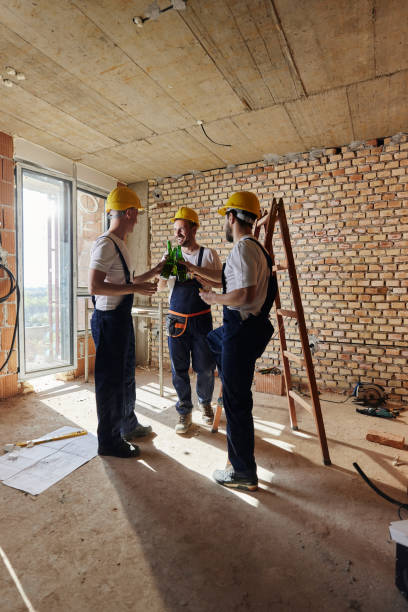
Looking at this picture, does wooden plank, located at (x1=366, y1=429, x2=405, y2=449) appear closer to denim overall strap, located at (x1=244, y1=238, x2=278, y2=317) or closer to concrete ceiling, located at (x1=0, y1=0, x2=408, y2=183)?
denim overall strap, located at (x1=244, y1=238, x2=278, y2=317)

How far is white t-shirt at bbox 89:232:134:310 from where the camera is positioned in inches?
92.7

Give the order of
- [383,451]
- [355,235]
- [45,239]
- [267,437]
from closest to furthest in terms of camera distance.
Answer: [383,451] < [267,437] < [355,235] < [45,239]

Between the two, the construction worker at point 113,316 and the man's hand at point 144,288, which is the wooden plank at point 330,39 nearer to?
the construction worker at point 113,316

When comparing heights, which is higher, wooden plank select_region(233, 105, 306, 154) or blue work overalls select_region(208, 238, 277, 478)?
wooden plank select_region(233, 105, 306, 154)

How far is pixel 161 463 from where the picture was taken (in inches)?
99.1

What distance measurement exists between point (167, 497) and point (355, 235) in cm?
347

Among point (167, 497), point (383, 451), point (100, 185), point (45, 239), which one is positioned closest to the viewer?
point (167, 497)

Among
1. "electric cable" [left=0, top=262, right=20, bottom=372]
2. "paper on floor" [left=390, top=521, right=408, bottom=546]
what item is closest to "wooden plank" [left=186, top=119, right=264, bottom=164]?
"electric cable" [left=0, top=262, right=20, bottom=372]

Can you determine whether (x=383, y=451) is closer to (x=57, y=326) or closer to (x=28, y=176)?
(x=57, y=326)

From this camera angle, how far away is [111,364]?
2.47 m

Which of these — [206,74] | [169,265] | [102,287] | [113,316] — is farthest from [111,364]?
[206,74]

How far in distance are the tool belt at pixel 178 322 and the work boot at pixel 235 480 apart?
1233 mm

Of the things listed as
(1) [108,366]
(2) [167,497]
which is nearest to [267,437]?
(2) [167,497]

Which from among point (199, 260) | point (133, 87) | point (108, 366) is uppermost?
point (133, 87)
